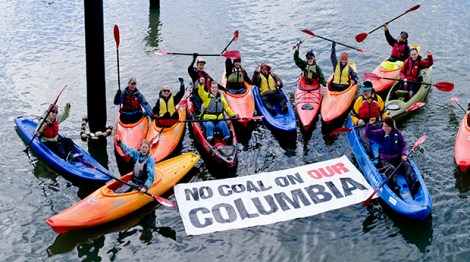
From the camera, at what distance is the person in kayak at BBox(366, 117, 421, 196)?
1058 centimetres

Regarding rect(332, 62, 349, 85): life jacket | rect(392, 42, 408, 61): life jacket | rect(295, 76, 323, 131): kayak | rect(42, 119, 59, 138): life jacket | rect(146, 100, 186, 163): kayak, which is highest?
rect(392, 42, 408, 61): life jacket

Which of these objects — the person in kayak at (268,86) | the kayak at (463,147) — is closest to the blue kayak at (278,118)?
the person in kayak at (268,86)

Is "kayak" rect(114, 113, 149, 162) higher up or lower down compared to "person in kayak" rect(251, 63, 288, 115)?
lower down

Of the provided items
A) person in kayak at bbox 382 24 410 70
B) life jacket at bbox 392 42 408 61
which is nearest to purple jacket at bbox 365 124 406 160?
person in kayak at bbox 382 24 410 70

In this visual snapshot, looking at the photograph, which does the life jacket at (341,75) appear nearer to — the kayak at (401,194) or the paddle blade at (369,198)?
the kayak at (401,194)

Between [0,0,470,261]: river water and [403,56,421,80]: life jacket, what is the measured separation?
958 mm

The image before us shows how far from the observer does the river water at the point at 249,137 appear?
9.80 meters

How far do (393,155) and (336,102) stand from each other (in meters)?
3.27

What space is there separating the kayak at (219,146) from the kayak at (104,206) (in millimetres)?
1175

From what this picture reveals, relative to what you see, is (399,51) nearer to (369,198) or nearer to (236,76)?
(236,76)

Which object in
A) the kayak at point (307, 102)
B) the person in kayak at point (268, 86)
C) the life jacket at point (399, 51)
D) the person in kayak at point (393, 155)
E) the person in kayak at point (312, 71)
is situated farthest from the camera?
the life jacket at point (399, 51)

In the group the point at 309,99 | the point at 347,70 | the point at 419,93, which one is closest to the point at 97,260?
the point at 309,99

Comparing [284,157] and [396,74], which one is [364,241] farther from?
[396,74]

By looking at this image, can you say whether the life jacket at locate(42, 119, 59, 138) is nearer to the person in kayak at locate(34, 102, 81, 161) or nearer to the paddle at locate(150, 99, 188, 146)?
the person in kayak at locate(34, 102, 81, 161)
